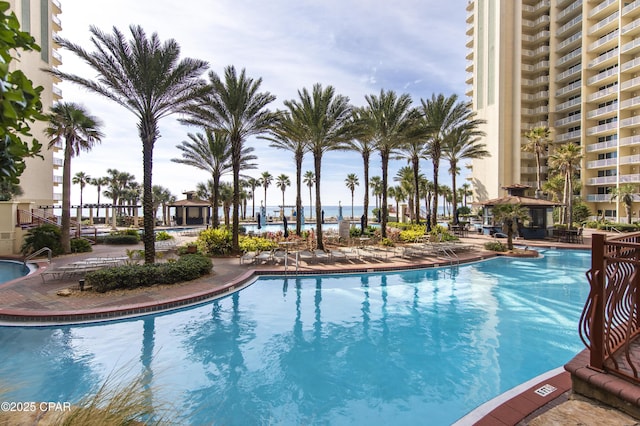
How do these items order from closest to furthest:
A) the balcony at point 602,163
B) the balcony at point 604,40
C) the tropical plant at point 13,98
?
the tropical plant at point 13,98, the balcony at point 602,163, the balcony at point 604,40

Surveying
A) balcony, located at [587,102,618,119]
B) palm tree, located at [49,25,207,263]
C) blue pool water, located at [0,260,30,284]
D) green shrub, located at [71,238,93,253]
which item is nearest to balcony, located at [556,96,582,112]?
balcony, located at [587,102,618,119]

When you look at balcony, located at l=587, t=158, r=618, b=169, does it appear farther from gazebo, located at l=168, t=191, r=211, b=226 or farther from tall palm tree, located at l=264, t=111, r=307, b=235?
gazebo, located at l=168, t=191, r=211, b=226

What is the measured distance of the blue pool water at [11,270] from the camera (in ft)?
44.1

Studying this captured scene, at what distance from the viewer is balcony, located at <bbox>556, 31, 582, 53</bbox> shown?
140 ft

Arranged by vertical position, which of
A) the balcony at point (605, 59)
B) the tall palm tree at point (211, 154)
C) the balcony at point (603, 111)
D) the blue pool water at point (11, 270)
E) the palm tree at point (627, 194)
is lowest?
the blue pool water at point (11, 270)

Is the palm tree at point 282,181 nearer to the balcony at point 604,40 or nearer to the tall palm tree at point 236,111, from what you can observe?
the tall palm tree at point 236,111

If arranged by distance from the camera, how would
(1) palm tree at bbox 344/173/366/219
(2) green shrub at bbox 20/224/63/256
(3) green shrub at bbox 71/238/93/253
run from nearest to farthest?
(2) green shrub at bbox 20/224/63/256 → (3) green shrub at bbox 71/238/93/253 → (1) palm tree at bbox 344/173/366/219

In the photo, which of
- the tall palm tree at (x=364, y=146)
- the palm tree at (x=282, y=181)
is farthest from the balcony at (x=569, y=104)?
the palm tree at (x=282, y=181)

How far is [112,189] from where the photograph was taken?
51.4 m

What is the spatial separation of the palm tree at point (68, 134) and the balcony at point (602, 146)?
53020mm

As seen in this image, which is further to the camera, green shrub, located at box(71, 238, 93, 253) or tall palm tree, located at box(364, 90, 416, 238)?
tall palm tree, located at box(364, 90, 416, 238)

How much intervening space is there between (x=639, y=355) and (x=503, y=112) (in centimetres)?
5047

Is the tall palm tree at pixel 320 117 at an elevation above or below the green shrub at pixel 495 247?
above

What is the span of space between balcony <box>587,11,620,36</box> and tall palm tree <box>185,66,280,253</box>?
46.9 meters
